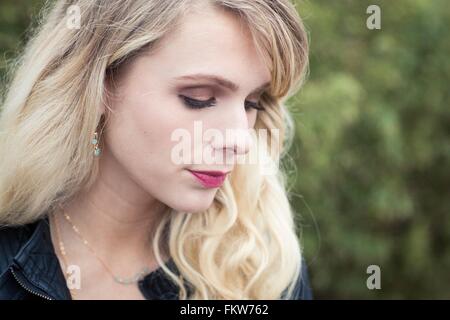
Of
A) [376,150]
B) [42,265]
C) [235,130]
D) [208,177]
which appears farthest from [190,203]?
[376,150]

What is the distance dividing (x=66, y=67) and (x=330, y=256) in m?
2.08

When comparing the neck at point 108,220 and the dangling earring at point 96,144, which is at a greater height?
the dangling earring at point 96,144

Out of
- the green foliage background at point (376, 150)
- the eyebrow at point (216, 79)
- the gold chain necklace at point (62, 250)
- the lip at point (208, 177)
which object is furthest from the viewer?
the green foliage background at point (376, 150)

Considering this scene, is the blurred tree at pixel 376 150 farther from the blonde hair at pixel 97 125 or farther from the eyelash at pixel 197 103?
the eyelash at pixel 197 103

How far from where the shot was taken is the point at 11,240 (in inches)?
73.8

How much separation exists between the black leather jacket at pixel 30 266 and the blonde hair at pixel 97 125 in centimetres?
4

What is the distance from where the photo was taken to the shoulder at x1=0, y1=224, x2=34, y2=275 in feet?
5.99

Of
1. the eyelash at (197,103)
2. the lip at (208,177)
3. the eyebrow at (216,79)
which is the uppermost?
the eyebrow at (216,79)

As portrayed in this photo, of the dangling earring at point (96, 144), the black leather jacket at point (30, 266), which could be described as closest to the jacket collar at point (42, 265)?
the black leather jacket at point (30, 266)

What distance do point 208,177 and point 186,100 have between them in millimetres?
220

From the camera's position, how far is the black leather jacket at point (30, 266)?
1780 mm

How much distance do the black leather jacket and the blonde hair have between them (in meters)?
0.04

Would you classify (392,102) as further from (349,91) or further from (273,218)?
(273,218)
